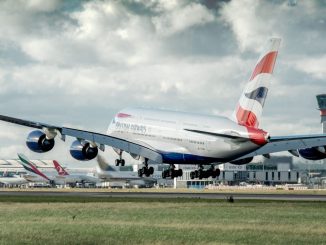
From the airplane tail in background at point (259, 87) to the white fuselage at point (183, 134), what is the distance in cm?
147

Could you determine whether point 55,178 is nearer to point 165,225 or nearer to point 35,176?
point 35,176

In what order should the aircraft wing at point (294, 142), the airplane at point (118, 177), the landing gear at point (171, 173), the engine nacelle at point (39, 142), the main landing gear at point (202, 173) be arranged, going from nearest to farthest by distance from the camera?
the aircraft wing at point (294, 142)
the engine nacelle at point (39, 142)
the main landing gear at point (202, 173)
the landing gear at point (171, 173)
the airplane at point (118, 177)

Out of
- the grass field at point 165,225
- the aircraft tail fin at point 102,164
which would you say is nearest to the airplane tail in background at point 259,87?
the grass field at point 165,225

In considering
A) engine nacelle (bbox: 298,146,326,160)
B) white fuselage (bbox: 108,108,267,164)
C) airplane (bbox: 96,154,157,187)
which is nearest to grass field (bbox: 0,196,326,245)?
white fuselage (bbox: 108,108,267,164)

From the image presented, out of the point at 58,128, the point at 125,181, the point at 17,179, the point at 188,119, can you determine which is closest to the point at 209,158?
the point at 188,119

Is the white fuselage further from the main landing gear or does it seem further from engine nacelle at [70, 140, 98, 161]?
engine nacelle at [70, 140, 98, 161]

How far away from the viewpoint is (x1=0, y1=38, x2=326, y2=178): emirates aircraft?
68875mm

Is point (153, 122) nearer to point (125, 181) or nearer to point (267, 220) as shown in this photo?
point (267, 220)

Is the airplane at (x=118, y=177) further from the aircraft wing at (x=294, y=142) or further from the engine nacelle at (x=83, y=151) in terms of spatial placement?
the aircraft wing at (x=294, y=142)

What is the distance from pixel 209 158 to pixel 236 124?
19.9 feet

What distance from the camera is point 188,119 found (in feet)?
242

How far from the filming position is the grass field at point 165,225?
35.2m

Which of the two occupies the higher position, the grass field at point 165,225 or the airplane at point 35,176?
the airplane at point 35,176

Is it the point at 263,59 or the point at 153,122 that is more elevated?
the point at 263,59
